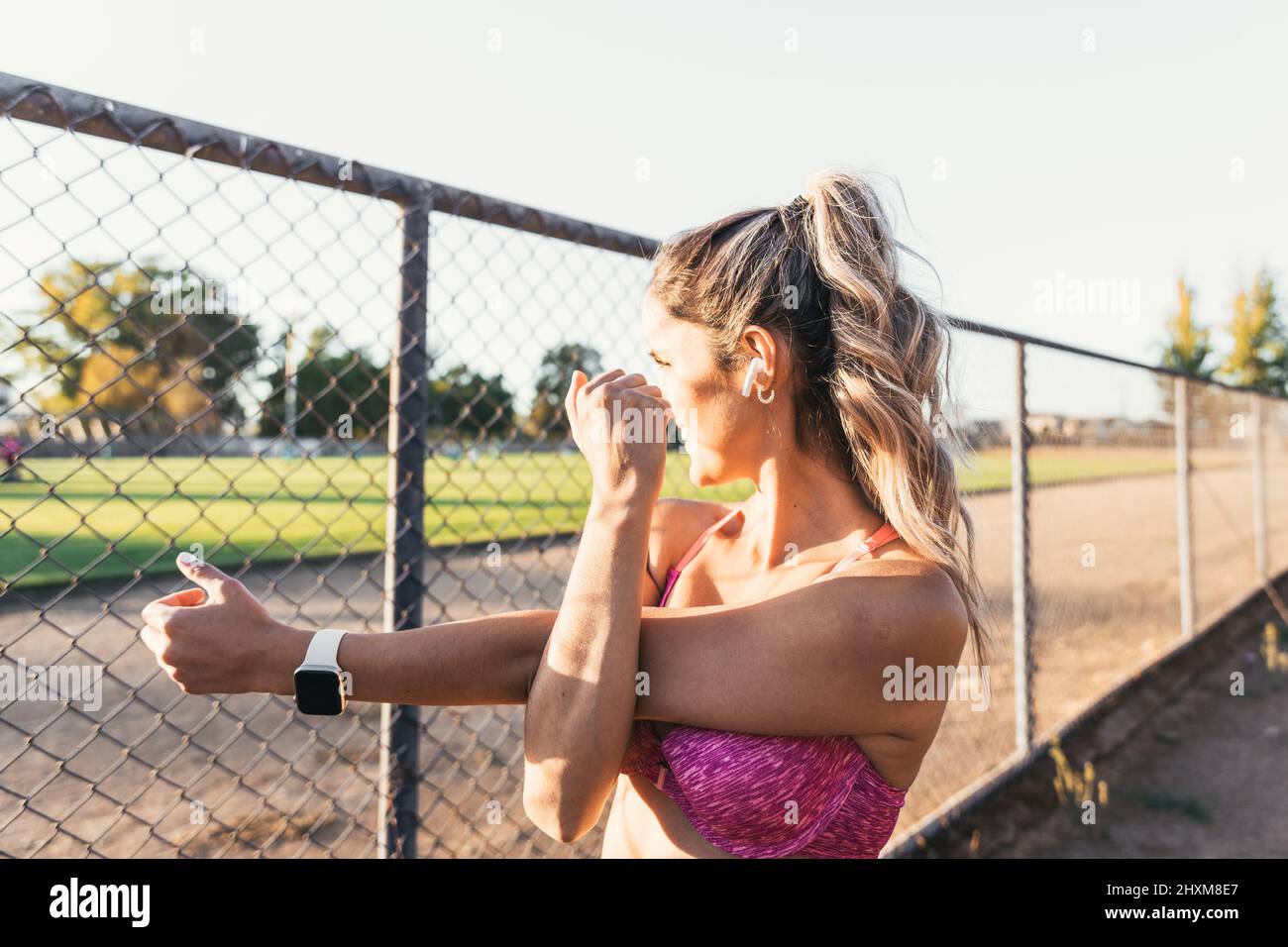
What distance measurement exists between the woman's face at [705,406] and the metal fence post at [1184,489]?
603 centimetres

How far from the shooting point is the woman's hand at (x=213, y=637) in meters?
1.35

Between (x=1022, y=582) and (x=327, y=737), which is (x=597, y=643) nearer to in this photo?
(x=1022, y=582)

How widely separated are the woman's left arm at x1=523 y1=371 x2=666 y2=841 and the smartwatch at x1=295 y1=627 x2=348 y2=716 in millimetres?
327

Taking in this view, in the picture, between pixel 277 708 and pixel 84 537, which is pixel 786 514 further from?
pixel 84 537

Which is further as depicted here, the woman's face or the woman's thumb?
the woman's face

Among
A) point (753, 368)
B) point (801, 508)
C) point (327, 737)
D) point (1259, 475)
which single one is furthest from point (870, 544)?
point (1259, 475)

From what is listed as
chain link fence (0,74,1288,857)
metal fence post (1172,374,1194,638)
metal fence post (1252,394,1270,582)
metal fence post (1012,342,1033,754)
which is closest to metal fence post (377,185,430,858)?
chain link fence (0,74,1288,857)

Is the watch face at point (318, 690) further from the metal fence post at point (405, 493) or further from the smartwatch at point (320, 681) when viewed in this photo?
the metal fence post at point (405, 493)

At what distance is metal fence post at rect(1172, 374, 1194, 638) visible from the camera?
653 centimetres

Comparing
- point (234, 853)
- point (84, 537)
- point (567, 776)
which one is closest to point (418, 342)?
point (567, 776)

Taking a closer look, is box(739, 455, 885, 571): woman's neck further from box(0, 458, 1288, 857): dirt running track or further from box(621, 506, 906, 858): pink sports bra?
box(0, 458, 1288, 857): dirt running track

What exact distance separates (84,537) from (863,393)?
17.5m
